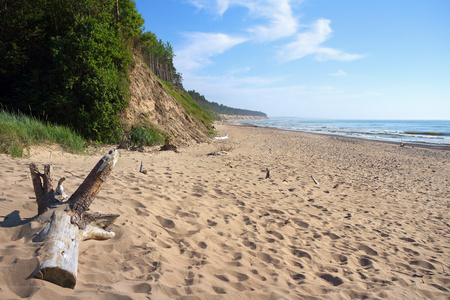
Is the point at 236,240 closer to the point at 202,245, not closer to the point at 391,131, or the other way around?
the point at 202,245

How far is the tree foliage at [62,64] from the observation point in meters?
10.5

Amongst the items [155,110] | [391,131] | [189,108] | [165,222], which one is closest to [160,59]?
[189,108]

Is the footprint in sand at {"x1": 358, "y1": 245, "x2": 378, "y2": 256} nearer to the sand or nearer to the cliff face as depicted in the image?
the sand

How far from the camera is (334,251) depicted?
13.3 ft

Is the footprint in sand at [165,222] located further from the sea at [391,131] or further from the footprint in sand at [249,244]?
the sea at [391,131]

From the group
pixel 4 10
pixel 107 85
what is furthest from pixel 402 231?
pixel 4 10

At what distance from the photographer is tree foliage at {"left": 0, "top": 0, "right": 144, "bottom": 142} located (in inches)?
415

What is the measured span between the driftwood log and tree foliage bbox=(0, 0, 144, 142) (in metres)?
8.56

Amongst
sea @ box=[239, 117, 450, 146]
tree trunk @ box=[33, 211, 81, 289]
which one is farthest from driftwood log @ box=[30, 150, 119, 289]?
sea @ box=[239, 117, 450, 146]

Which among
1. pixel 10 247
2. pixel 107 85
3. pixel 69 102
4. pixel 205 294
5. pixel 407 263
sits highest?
pixel 107 85

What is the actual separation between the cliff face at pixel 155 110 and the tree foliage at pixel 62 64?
6.10 ft

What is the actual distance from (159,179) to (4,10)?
35.9 ft

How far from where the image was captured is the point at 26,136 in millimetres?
7859

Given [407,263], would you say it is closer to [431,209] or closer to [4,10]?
[431,209]
